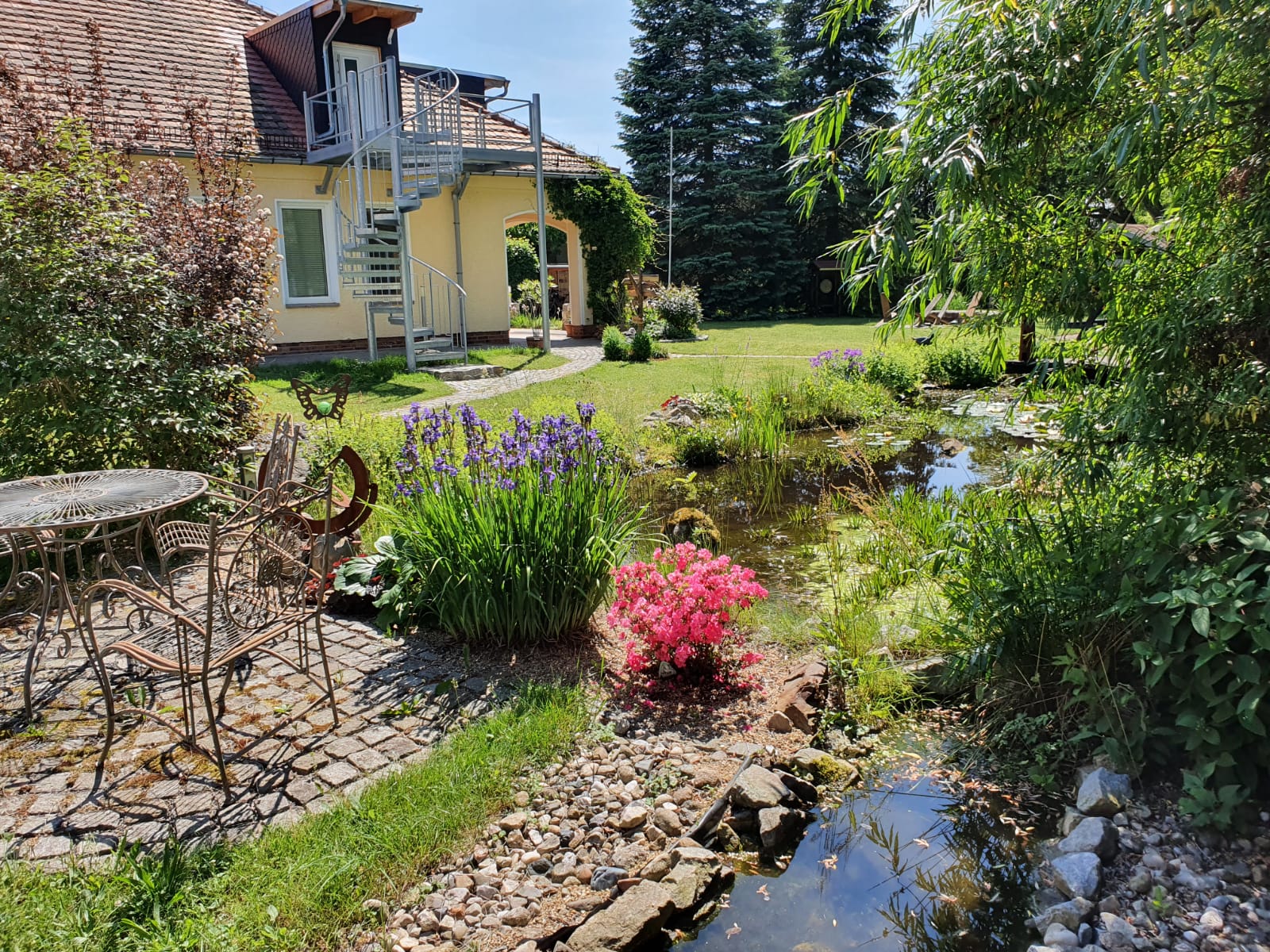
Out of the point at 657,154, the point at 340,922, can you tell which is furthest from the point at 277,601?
the point at 657,154

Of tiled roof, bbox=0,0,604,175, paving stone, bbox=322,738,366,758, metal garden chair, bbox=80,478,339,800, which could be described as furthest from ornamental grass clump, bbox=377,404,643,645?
tiled roof, bbox=0,0,604,175

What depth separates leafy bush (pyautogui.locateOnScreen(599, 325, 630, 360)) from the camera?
15062 millimetres

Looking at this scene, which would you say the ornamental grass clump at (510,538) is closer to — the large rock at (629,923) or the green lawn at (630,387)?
the large rock at (629,923)

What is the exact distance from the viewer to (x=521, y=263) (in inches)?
1104

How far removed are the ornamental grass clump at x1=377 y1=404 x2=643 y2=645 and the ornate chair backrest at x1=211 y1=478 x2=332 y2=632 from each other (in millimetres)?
590

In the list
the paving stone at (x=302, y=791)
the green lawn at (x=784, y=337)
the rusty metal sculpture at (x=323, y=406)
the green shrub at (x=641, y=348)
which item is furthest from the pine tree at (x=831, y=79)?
the paving stone at (x=302, y=791)

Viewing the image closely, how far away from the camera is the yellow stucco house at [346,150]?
Result: 13148mm

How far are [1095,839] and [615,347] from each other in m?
13.0

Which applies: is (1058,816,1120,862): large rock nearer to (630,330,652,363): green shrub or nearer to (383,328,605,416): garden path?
(383,328,605,416): garden path

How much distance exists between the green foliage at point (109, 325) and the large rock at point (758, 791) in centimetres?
428

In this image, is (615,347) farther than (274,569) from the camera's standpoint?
A: Yes

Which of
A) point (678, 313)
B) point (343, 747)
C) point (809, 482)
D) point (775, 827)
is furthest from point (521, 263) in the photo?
point (775, 827)

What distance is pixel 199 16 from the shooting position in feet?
50.3

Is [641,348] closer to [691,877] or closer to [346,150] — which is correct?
[346,150]
